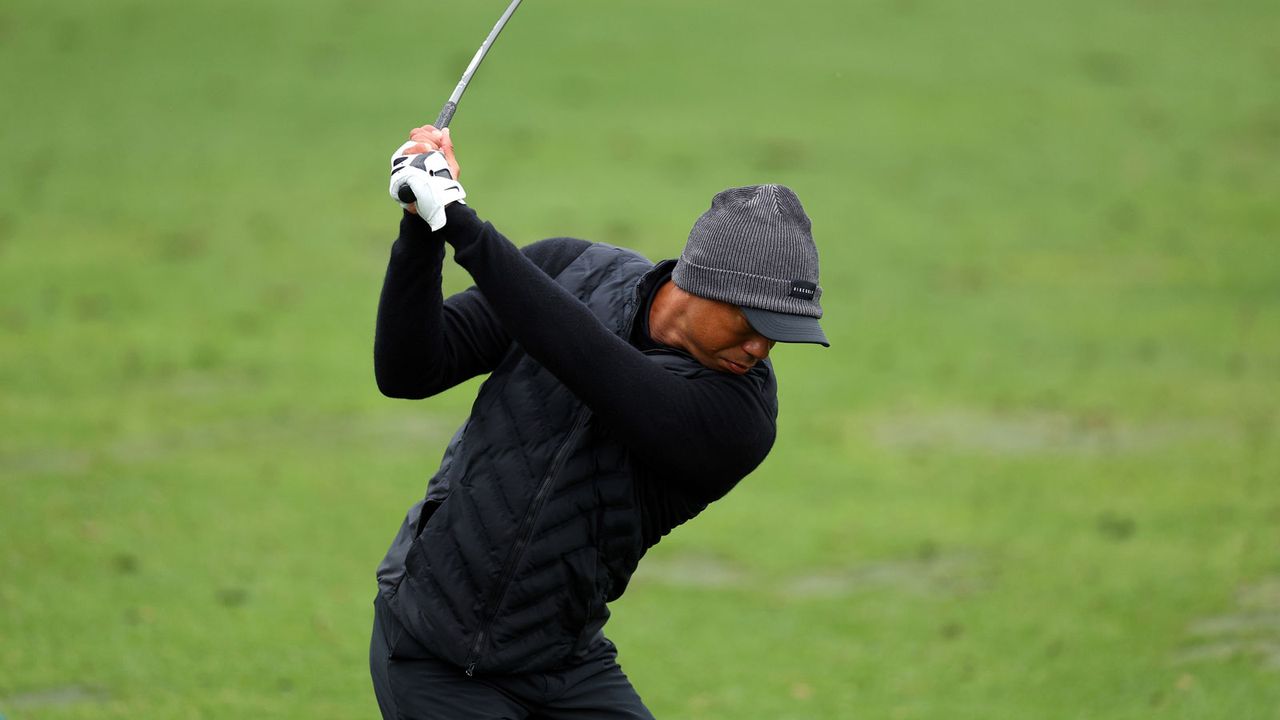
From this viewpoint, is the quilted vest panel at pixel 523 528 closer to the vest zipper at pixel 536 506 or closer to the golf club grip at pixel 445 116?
the vest zipper at pixel 536 506

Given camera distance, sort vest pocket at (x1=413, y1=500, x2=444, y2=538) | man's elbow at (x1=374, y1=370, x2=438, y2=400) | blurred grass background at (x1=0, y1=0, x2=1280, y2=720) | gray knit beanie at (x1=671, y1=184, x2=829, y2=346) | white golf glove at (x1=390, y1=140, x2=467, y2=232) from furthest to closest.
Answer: blurred grass background at (x1=0, y1=0, x2=1280, y2=720)
vest pocket at (x1=413, y1=500, x2=444, y2=538)
man's elbow at (x1=374, y1=370, x2=438, y2=400)
gray knit beanie at (x1=671, y1=184, x2=829, y2=346)
white golf glove at (x1=390, y1=140, x2=467, y2=232)

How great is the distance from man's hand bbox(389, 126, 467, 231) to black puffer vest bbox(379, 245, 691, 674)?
1.67ft

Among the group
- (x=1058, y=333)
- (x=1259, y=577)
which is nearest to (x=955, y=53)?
(x=1058, y=333)

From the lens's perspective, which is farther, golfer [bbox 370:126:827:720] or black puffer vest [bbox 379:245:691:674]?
black puffer vest [bbox 379:245:691:674]

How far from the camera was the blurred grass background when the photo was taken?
7840 millimetres

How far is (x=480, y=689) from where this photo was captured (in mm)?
3805

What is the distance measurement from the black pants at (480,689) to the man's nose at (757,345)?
887 millimetres

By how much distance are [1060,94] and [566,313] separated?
1880 cm

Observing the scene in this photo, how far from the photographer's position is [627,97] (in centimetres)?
2048

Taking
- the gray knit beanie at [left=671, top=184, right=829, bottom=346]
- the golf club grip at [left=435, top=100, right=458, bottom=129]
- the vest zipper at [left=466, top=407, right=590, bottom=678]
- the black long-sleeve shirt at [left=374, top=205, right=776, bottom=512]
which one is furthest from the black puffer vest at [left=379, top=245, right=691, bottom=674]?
the golf club grip at [left=435, top=100, right=458, bottom=129]

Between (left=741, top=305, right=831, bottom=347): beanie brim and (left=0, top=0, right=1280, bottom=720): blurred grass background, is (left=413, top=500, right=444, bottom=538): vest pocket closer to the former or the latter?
(left=741, top=305, right=831, bottom=347): beanie brim

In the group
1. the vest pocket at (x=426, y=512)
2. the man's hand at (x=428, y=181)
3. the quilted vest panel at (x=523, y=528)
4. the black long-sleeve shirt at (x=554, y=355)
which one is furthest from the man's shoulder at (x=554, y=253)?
the vest pocket at (x=426, y=512)

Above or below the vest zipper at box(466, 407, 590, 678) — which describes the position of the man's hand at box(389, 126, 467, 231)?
above

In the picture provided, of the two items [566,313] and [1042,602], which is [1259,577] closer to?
[1042,602]
